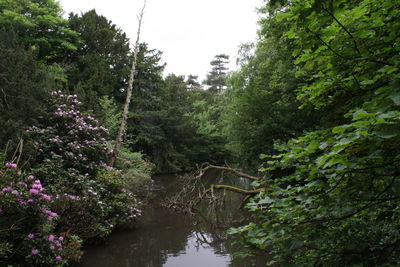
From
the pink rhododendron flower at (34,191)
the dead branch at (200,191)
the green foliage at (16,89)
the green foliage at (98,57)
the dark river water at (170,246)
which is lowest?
the dark river water at (170,246)

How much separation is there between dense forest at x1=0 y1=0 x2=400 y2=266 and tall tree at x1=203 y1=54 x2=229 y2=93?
23.9 metres

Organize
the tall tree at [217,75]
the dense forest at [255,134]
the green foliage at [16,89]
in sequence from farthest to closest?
1. the tall tree at [217,75]
2. the green foliage at [16,89]
3. the dense forest at [255,134]

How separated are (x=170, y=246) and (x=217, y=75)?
4383cm

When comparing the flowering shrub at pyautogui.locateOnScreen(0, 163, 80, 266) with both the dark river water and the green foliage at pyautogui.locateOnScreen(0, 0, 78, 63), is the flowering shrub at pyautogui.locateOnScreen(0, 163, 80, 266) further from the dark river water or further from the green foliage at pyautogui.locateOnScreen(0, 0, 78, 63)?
the green foliage at pyautogui.locateOnScreen(0, 0, 78, 63)

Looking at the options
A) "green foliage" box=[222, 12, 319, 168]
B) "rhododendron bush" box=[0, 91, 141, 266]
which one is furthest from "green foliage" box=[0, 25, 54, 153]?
"green foliage" box=[222, 12, 319, 168]

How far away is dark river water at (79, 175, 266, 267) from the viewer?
6113 mm

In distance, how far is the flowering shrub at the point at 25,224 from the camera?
4.50 metres

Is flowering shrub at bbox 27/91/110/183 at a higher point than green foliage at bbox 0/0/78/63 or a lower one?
lower

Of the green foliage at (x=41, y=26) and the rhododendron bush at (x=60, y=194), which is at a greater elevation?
the green foliage at (x=41, y=26)

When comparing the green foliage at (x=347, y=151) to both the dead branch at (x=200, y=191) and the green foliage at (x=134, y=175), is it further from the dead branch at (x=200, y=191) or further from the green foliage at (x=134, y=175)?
the green foliage at (x=134, y=175)

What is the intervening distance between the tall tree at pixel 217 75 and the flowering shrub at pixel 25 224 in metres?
44.1

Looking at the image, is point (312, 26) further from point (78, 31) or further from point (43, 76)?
point (78, 31)

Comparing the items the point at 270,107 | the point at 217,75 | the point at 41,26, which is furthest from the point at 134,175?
the point at 217,75

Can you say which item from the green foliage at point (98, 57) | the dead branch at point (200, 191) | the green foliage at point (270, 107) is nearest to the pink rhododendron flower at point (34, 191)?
the dead branch at point (200, 191)
